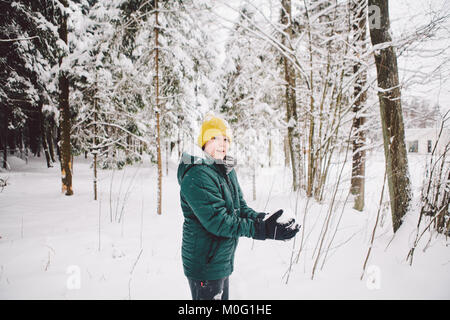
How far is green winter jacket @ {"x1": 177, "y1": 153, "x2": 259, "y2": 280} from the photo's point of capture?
1.49 meters

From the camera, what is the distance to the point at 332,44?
16.9ft

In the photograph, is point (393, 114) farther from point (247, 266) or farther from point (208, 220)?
point (208, 220)

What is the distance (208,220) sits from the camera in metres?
1.48

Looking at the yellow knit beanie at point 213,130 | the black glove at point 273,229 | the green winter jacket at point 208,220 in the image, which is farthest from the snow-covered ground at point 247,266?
the yellow knit beanie at point 213,130

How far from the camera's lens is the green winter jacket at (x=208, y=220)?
1491mm

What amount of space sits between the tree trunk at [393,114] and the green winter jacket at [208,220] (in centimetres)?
310

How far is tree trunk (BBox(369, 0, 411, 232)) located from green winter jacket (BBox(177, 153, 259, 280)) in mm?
3099

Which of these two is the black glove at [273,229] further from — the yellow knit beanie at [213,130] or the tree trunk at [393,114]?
the tree trunk at [393,114]

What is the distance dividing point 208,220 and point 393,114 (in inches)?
143

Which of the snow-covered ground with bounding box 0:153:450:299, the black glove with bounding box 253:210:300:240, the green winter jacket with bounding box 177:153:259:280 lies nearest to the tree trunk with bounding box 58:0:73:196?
the snow-covered ground with bounding box 0:153:450:299

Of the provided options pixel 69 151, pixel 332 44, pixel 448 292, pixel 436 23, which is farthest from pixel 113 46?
pixel 448 292

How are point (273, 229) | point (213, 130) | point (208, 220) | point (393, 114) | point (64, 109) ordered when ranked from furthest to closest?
point (64, 109) → point (393, 114) → point (213, 130) → point (273, 229) → point (208, 220)

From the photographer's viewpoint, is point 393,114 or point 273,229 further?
point 393,114

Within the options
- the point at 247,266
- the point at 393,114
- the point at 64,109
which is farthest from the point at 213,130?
the point at 64,109
